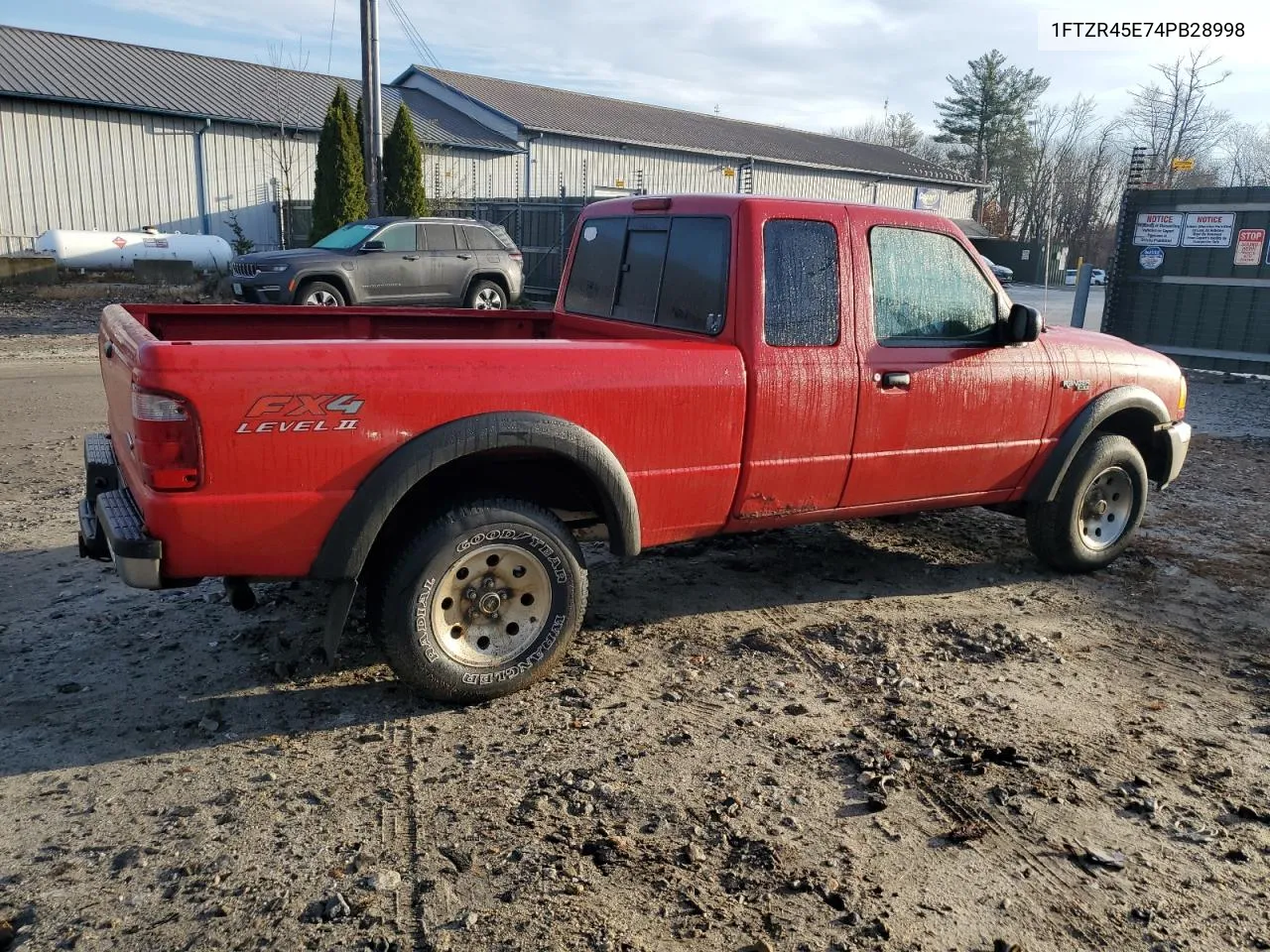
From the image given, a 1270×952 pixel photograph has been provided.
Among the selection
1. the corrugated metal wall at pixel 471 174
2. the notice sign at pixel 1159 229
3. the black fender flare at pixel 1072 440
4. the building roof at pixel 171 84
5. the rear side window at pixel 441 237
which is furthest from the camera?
the corrugated metal wall at pixel 471 174

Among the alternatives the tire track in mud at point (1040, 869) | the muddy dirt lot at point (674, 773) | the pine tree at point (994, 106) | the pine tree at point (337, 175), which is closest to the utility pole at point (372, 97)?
the pine tree at point (337, 175)

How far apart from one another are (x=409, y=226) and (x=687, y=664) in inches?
520

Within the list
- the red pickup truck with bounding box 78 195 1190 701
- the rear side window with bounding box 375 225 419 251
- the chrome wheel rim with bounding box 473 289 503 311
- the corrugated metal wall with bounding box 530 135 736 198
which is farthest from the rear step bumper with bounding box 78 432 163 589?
the corrugated metal wall with bounding box 530 135 736 198

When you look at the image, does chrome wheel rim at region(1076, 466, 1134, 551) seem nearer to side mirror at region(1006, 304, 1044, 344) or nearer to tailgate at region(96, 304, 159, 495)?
side mirror at region(1006, 304, 1044, 344)

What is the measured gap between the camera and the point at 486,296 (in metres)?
17.1

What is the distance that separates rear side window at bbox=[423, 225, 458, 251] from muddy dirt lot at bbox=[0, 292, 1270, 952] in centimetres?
1145

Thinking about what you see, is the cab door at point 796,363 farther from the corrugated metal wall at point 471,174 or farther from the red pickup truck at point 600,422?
the corrugated metal wall at point 471,174

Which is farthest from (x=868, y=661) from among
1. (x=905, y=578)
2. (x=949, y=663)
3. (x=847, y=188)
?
(x=847, y=188)

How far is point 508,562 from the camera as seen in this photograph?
384 cm

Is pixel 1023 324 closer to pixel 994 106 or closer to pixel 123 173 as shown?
pixel 123 173

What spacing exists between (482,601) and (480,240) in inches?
547

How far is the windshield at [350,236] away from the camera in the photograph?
15.8 meters

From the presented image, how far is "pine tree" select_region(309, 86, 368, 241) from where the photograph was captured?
2262 cm

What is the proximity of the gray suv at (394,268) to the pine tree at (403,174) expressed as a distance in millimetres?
6936
